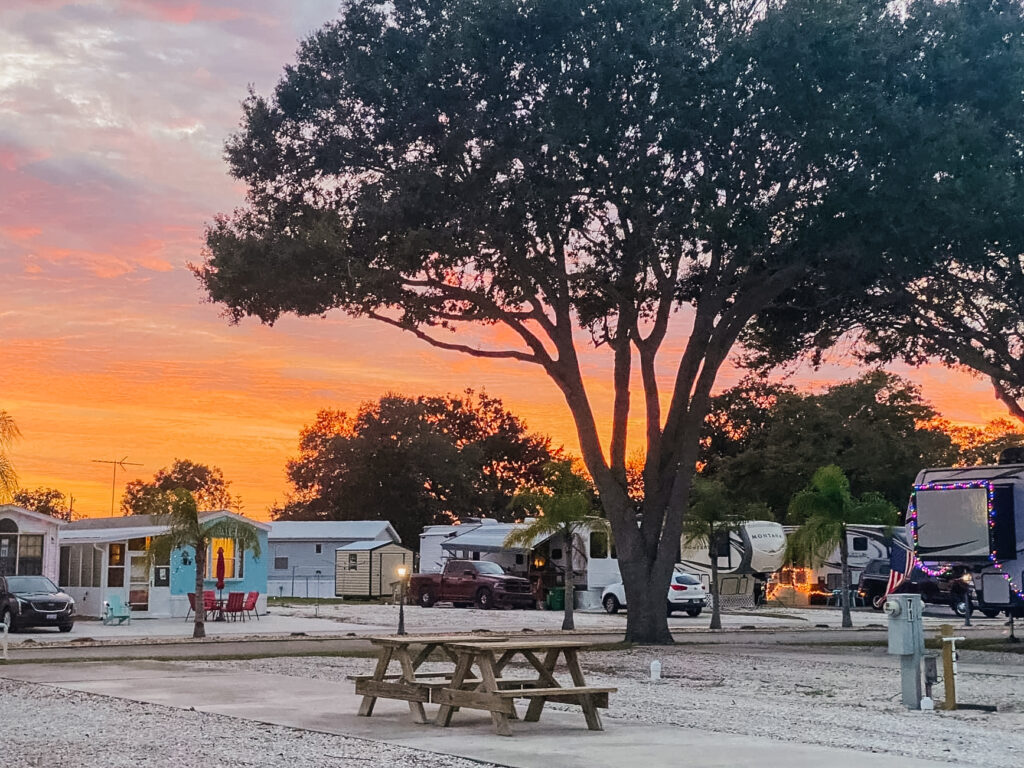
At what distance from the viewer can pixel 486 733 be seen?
1111cm

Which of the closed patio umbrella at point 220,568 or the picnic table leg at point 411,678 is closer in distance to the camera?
the picnic table leg at point 411,678

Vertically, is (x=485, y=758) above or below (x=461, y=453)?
below

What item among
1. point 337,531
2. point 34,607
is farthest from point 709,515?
point 337,531

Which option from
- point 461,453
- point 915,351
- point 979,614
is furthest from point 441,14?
point 461,453

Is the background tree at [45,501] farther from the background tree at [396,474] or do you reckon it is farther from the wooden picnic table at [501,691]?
the wooden picnic table at [501,691]

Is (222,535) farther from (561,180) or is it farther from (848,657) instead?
(848,657)

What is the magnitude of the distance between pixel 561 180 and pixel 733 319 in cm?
472

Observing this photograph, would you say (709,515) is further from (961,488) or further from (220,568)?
(220,568)

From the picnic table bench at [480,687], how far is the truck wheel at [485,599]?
31.0 metres

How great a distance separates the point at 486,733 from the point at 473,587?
32.9m

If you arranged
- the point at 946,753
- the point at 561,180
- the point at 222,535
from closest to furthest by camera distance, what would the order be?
1. the point at 946,753
2. the point at 561,180
3. the point at 222,535

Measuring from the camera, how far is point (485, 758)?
31.4 feet

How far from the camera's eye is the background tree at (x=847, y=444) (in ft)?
216

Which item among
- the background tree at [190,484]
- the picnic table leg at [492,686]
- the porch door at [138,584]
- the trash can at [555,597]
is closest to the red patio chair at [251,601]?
the porch door at [138,584]
